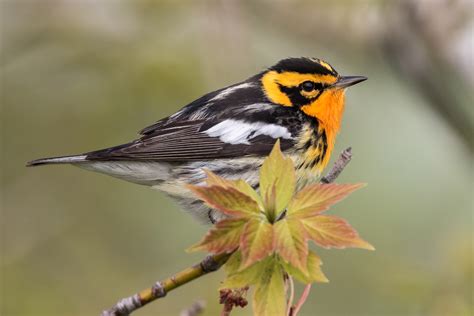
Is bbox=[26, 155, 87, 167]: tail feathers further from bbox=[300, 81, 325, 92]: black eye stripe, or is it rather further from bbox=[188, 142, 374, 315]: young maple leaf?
bbox=[188, 142, 374, 315]: young maple leaf

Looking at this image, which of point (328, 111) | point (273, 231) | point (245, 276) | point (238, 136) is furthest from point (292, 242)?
point (328, 111)

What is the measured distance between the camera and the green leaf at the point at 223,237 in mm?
1780

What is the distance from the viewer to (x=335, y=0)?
204 inches

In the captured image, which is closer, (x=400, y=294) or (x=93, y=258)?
(x=400, y=294)

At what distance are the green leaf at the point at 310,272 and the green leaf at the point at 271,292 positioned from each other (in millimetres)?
32

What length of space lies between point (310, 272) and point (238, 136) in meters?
1.93

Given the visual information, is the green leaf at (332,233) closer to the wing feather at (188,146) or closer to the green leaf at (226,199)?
the green leaf at (226,199)

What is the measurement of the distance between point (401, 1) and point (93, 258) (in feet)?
8.95

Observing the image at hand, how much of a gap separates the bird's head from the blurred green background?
1.92 ft

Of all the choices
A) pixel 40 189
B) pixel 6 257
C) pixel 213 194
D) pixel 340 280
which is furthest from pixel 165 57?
pixel 213 194

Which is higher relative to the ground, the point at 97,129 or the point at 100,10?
the point at 100,10

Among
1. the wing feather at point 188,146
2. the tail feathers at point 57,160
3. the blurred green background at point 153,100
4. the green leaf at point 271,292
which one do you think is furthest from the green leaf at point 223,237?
the blurred green background at point 153,100

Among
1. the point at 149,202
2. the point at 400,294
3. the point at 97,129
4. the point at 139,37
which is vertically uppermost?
the point at 139,37

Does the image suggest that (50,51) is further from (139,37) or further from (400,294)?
(400,294)
